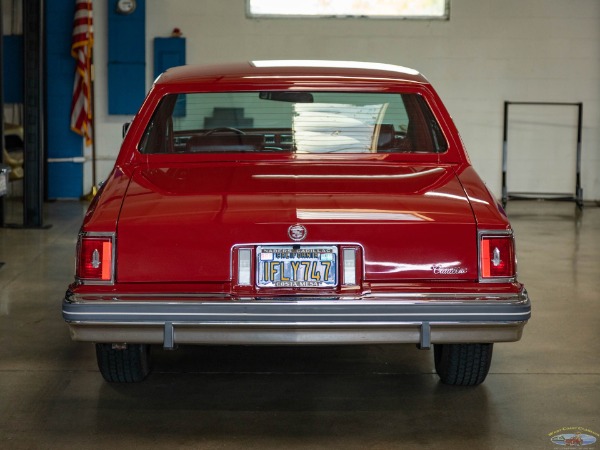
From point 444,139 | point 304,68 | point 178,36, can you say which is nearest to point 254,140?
point 304,68

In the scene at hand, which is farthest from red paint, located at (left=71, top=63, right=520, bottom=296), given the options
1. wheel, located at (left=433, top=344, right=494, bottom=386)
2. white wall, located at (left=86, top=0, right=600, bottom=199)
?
white wall, located at (left=86, top=0, right=600, bottom=199)

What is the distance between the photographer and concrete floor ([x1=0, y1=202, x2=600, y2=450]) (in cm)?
406

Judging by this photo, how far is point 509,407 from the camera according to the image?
4.47 meters

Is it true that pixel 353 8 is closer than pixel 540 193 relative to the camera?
Yes

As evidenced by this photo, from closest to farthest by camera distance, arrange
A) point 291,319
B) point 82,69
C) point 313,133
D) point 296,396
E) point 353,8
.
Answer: point 291,319
point 296,396
point 313,133
point 82,69
point 353,8

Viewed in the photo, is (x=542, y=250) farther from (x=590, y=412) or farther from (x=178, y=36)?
(x=178, y=36)

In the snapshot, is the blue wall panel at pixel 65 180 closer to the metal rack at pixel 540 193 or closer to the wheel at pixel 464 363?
the metal rack at pixel 540 193

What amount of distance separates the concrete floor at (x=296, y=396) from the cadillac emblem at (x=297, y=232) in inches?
31.6

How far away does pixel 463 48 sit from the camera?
13430mm

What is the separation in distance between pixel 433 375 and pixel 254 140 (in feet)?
4.72

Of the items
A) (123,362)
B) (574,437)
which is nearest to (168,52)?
(123,362)

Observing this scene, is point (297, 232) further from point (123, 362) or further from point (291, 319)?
point (123, 362)

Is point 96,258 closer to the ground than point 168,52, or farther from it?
closer to the ground

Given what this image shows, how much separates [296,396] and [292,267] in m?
0.88
